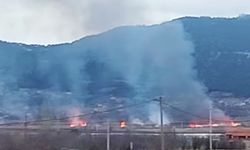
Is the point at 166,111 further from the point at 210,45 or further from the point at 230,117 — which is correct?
the point at 210,45

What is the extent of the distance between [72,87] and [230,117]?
25218mm

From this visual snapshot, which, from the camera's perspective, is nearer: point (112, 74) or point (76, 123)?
point (76, 123)

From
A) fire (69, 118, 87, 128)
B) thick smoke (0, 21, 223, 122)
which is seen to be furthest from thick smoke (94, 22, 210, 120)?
fire (69, 118, 87, 128)

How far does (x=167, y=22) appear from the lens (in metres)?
95.4

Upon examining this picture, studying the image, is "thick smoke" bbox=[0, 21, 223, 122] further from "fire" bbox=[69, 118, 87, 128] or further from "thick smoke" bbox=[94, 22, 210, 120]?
"fire" bbox=[69, 118, 87, 128]

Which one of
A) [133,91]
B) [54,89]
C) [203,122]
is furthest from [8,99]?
[203,122]

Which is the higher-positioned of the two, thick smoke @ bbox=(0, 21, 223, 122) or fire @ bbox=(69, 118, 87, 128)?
thick smoke @ bbox=(0, 21, 223, 122)

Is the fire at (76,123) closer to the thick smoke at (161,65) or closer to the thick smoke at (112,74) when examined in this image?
the thick smoke at (112,74)

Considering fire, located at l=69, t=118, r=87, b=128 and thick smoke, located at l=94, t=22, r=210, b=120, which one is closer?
fire, located at l=69, t=118, r=87, b=128

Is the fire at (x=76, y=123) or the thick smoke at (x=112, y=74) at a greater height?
the thick smoke at (x=112, y=74)

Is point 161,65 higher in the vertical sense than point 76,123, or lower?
higher

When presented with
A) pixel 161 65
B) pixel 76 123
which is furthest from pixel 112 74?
pixel 76 123

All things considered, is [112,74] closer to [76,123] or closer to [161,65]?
[161,65]

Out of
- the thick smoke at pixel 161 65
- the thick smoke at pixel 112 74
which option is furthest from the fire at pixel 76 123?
the thick smoke at pixel 161 65
